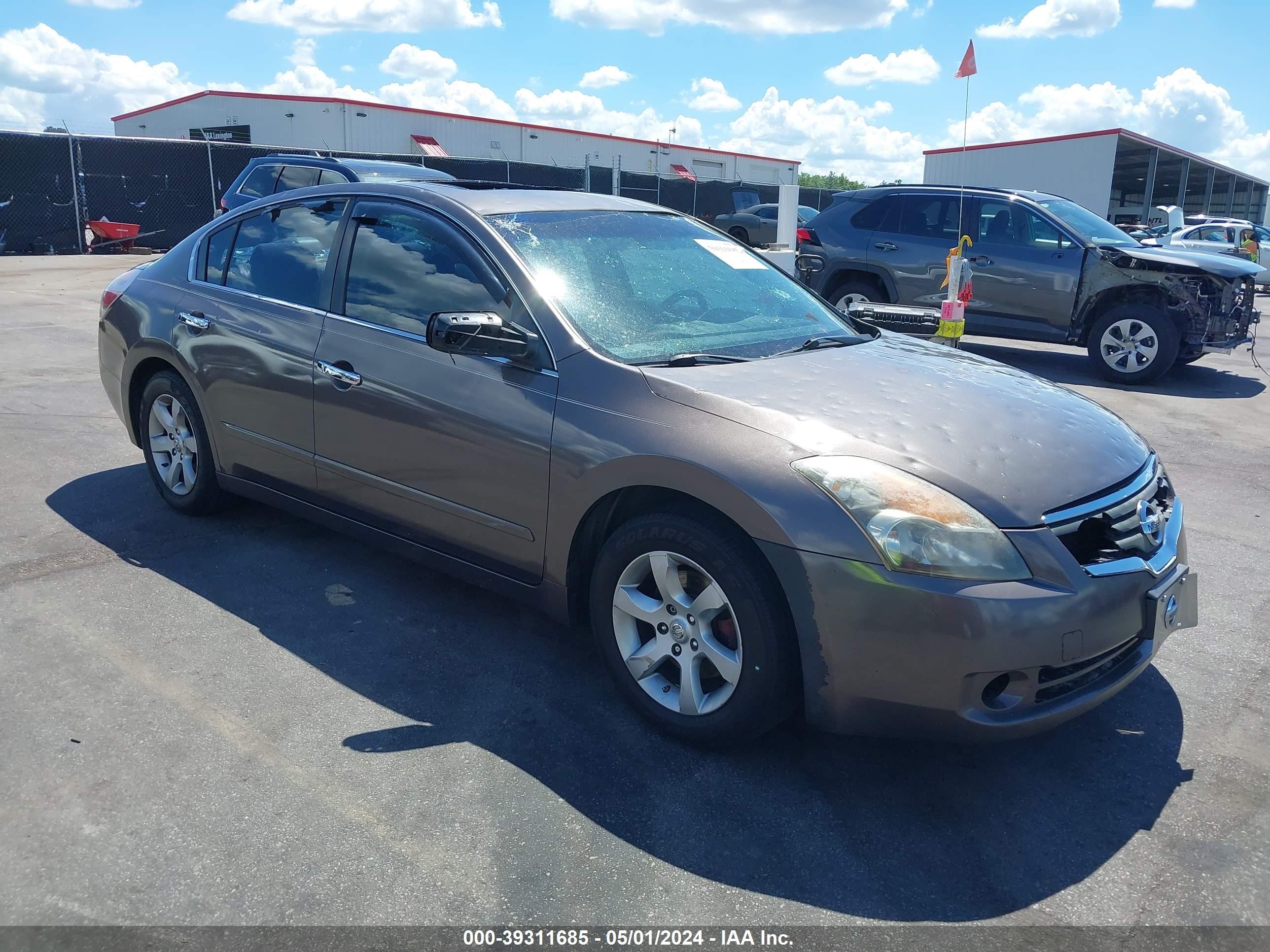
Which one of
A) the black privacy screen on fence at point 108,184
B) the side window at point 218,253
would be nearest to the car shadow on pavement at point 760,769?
the side window at point 218,253

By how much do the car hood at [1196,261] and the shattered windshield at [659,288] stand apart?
262 inches

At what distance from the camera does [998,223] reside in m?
10.5

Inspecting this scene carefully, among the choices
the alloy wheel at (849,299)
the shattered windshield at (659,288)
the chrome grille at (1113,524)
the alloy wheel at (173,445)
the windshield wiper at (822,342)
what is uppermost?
the shattered windshield at (659,288)

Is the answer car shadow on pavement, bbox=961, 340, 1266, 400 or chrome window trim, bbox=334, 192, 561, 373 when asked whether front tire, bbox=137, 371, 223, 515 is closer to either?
chrome window trim, bbox=334, 192, 561, 373

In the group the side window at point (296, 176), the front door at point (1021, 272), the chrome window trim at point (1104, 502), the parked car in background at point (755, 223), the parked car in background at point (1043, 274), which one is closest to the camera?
the chrome window trim at point (1104, 502)

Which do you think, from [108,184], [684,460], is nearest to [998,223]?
[684,460]

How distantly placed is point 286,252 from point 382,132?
117 feet

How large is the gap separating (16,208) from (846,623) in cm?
2342

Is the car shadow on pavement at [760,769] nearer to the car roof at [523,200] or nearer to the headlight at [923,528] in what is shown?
the headlight at [923,528]

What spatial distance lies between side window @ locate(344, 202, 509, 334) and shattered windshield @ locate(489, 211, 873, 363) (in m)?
0.19

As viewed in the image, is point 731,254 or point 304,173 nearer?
point 731,254

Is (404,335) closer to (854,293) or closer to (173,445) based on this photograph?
(173,445)

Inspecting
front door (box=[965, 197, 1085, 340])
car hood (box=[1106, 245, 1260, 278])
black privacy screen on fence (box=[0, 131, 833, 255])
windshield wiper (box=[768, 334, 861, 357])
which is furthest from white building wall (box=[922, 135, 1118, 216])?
windshield wiper (box=[768, 334, 861, 357])

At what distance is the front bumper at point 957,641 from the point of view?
8.60 ft
